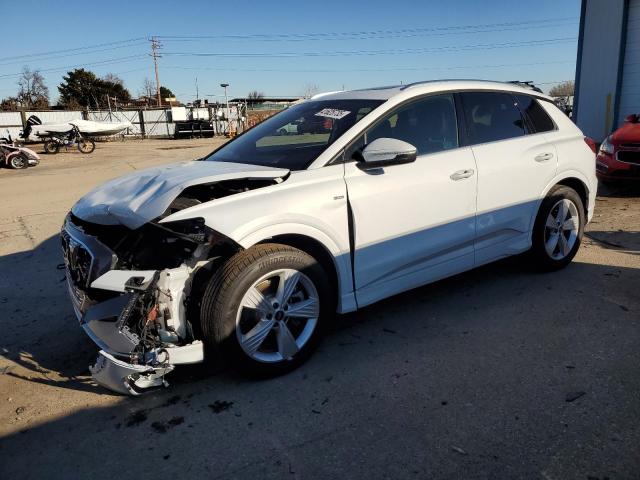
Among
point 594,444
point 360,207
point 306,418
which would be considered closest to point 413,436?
point 306,418

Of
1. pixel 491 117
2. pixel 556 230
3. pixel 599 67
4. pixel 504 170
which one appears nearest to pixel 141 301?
pixel 504 170

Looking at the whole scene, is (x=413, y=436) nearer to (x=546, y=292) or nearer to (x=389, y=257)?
(x=389, y=257)

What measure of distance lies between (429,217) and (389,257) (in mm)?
450

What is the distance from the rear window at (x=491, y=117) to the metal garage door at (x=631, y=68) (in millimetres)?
11311

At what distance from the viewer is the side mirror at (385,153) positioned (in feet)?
10.8

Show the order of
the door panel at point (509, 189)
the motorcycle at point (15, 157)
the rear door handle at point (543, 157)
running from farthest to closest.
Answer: the motorcycle at point (15, 157), the rear door handle at point (543, 157), the door panel at point (509, 189)

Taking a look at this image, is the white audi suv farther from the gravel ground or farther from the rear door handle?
the gravel ground

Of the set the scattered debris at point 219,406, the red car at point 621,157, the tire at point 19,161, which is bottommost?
the scattered debris at point 219,406

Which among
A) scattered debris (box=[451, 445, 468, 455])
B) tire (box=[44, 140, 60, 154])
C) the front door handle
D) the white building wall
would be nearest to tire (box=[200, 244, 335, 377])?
scattered debris (box=[451, 445, 468, 455])

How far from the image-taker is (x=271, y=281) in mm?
3090

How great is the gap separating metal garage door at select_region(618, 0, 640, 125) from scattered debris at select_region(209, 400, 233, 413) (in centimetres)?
1429

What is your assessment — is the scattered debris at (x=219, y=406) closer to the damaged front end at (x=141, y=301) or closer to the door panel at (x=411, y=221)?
the damaged front end at (x=141, y=301)

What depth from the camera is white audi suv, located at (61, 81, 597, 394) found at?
2.80m

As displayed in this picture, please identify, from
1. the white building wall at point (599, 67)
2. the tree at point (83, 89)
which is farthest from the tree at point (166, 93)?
the white building wall at point (599, 67)
